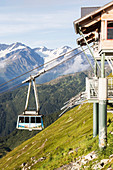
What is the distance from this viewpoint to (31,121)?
39.8m

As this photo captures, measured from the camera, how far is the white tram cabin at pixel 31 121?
38.9 metres

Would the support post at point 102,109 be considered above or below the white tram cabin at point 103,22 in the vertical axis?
below

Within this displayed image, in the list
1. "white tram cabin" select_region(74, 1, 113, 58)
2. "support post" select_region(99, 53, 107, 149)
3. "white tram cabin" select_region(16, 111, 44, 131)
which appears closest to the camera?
"support post" select_region(99, 53, 107, 149)

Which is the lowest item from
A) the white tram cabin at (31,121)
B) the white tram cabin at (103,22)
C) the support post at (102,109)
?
the white tram cabin at (31,121)

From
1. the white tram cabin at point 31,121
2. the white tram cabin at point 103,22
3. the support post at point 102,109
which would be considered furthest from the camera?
the white tram cabin at point 31,121

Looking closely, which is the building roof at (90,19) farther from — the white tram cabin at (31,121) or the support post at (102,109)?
the white tram cabin at (31,121)

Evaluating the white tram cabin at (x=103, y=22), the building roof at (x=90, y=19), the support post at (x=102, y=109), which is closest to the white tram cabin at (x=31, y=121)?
the support post at (x=102, y=109)

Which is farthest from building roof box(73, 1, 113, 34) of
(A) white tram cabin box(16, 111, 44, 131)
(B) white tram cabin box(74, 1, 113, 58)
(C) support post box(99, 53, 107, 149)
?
(A) white tram cabin box(16, 111, 44, 131)

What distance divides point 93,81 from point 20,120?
15.3 meters

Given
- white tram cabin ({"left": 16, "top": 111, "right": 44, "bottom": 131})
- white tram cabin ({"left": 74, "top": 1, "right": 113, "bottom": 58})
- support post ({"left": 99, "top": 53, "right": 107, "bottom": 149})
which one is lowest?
white tram cabin ({"left": 16, "top": 111, "right": 44, "bottom": 131})

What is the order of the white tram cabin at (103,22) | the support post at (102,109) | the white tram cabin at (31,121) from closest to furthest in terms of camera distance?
the support post at (102,109) < the white tram cabin at (103,22) < the white tram cabin at (31,121)

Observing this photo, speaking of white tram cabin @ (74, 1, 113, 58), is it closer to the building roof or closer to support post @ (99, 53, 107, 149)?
the building roof

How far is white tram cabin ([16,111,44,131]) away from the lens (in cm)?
3894

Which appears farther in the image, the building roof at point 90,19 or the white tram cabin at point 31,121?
the white tram cabin at point 31,121
